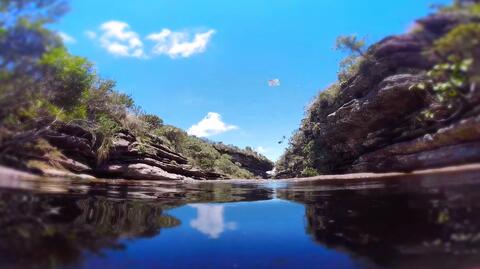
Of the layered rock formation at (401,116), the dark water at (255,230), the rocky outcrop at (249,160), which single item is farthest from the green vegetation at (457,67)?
the rocky outcrop at (249,160)

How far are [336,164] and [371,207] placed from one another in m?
11.1

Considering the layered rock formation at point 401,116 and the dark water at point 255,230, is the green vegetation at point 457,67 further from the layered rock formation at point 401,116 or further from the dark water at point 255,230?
the dark water at point 255,230

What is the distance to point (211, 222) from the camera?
809cm

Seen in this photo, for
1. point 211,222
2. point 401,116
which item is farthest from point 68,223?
point 401,116

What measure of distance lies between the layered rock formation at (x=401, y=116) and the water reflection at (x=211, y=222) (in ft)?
15.5

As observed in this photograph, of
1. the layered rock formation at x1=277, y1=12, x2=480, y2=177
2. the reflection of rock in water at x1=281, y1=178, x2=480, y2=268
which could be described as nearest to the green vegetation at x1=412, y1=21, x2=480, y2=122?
the layered rock formation at x1=277, y1=12, x2=480, y2=177

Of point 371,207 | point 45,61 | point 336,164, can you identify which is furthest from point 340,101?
point 45,61

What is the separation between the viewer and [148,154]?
1994 centimetres

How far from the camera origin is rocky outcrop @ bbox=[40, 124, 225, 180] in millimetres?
13180

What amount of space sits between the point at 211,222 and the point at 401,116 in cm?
606

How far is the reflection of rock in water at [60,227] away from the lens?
4.92 m

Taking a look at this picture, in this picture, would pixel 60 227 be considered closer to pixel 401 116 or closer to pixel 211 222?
pixel 211 222

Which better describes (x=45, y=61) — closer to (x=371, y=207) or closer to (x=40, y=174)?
(x=40, y=174)

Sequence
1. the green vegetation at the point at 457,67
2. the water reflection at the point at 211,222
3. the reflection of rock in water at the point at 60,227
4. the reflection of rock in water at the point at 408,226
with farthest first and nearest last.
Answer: the water reflection at the point at 211,222
the reflection of rock in water at the point at 60,227
the reflection of rock in water at the point at 408,226
the green vegetation at the point at 457,67
